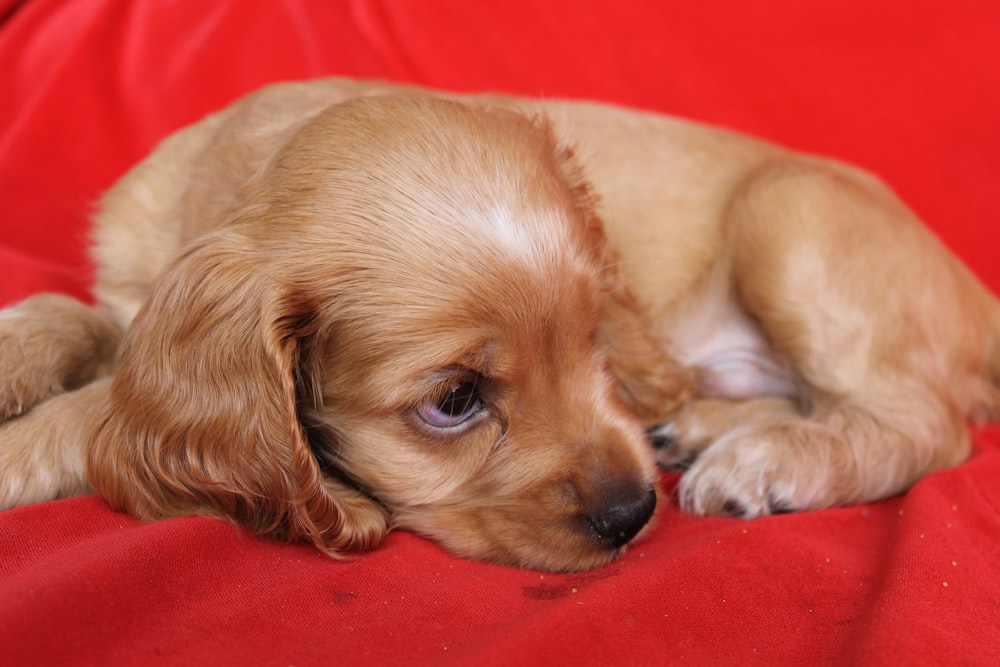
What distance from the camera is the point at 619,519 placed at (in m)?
1.99

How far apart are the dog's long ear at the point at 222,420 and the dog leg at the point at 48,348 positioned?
0.38 m

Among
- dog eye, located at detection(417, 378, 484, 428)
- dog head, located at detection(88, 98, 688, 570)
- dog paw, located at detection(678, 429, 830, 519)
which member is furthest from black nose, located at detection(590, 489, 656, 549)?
dog paw, located at detection(678, 429, 830, 519)

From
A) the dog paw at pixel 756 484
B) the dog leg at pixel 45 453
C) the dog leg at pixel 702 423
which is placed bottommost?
the dog leg at pixel 702 423

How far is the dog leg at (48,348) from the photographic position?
2172 millimetres

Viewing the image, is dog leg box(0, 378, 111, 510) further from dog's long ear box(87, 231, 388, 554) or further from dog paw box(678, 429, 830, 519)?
dog paw box(678, 429, 830, 519)

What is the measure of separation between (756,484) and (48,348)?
1944mm

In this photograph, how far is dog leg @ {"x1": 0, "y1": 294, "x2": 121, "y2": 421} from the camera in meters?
2.17

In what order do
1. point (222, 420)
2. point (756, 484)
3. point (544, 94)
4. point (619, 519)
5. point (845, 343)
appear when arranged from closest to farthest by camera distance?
point (222, 420), point (619, 519), point (756, 484), point (845, 343), point (544, 94)

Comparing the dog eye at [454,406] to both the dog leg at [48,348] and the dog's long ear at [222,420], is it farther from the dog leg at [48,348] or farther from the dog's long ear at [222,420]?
the dog leg at [48,348]

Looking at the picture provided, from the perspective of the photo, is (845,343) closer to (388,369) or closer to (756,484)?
(756,484)

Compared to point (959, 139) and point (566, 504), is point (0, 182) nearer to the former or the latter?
point (566, 504)

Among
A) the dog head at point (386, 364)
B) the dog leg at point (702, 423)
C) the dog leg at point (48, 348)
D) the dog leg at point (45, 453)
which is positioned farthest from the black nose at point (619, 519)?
the dog leg at point (48, 348)

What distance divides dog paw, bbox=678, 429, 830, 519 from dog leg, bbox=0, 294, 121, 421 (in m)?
1.72

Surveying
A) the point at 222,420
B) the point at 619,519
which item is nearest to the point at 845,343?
the point at 619,519
